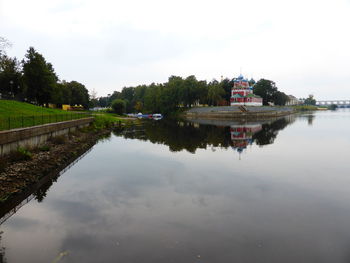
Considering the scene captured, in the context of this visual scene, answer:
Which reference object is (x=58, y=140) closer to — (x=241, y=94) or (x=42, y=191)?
(x=42, y=191)

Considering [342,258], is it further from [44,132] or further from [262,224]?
[44,132]

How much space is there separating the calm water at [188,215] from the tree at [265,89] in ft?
450

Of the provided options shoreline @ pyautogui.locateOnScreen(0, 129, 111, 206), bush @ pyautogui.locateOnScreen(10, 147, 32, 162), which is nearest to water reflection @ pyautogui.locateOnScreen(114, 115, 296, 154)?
shoreline @ pyautogui.locateOnScreen(0, 129, 111, 206)

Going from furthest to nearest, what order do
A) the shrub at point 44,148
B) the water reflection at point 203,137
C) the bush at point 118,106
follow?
the bush at point 118,106 → the water reflection at point 203,137 → the shrub at point 44,148

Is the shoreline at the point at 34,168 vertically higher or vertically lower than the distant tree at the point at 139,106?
lower

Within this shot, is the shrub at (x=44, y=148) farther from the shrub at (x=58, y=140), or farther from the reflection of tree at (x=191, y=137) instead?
the reflection of tree at (x=191, y=137)

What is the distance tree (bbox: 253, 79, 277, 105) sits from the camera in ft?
516

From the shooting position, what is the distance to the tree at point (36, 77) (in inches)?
2574

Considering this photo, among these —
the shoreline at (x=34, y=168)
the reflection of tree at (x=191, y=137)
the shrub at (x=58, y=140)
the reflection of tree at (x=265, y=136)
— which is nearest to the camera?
the shoreline at (x=34, y=168)

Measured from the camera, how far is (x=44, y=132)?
29391mm

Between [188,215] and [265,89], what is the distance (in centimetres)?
15463

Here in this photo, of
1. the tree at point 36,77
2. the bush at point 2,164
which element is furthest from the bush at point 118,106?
the bush at point 2,164

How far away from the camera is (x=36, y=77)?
6575cm

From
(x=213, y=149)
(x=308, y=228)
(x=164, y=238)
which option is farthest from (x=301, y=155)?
(x=164, y=238)
